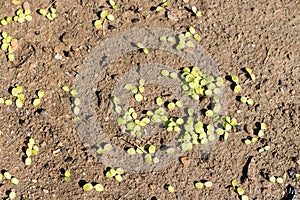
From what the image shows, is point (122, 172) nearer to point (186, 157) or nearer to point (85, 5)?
point (186, 157)

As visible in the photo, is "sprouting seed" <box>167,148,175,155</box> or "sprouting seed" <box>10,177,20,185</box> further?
"sprouting seed" <box>167,148,175,155</box>

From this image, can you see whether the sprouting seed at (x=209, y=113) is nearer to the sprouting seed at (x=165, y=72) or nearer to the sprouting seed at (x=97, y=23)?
the sprouting seed at (x=165, y=72)

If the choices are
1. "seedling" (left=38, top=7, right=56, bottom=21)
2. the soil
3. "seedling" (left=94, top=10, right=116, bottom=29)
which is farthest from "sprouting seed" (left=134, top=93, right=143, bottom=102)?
"seedling" (left=38, top=7, right=56, bottom=21)

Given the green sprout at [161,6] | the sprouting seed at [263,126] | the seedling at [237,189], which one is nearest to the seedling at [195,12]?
the green sprout at [161,6]

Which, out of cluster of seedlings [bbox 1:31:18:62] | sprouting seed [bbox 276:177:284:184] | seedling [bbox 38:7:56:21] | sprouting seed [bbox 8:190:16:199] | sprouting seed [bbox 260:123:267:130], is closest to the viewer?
sprouting seed [bbox 8:190:16:199]

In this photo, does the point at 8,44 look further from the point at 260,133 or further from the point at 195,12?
the point at 260,133

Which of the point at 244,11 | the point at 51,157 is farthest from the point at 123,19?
the point at 51,157

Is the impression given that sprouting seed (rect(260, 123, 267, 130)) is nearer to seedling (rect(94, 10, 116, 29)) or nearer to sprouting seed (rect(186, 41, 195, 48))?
sprouting seed (rect(186, 41, 195, 48))

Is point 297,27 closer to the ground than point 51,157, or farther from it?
farther from it
